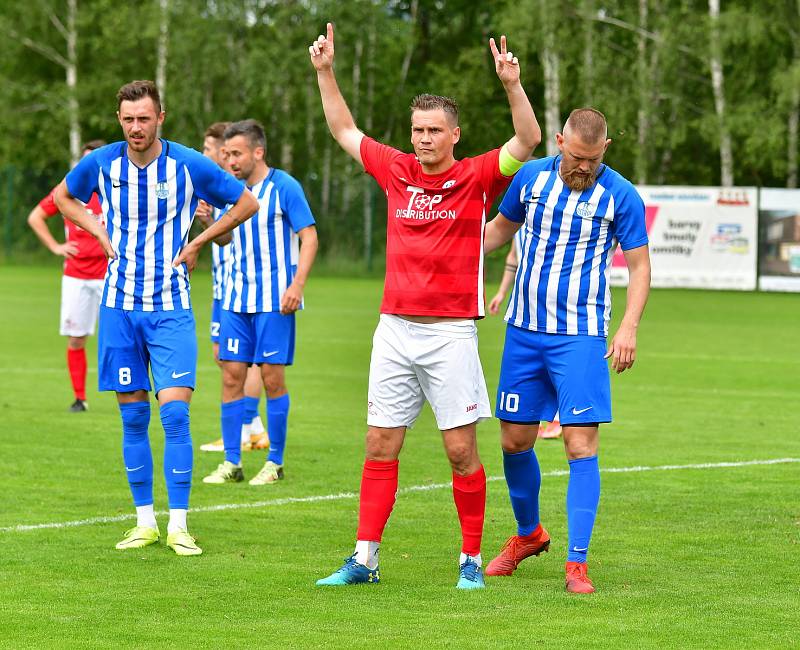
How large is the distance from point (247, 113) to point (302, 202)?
38.5 metres

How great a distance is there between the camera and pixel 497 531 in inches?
330

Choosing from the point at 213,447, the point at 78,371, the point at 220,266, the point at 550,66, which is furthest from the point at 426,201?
the point at 550,66

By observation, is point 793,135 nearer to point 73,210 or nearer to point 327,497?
point 327,497

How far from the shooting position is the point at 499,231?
7238mm

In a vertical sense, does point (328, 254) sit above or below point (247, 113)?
below

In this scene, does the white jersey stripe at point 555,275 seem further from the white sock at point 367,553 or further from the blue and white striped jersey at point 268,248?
the blue and white striped jersey at point 268,248

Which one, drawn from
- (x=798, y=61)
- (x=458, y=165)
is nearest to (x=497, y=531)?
(x=458, y=165)

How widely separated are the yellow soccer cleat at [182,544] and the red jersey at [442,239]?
5.61ft

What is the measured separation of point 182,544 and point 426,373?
→ 65.6 inches

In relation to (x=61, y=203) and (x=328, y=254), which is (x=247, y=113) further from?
(x=61, y=203)

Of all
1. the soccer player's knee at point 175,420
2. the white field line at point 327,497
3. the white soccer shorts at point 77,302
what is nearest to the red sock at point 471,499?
the soccer player's knee at point 175,420

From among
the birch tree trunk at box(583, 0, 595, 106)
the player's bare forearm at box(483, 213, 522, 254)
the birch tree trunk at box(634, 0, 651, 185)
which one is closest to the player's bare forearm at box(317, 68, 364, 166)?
the player's bare forearm at box(483, 213, 522, 254)

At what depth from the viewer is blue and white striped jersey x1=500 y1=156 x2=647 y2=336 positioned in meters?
6.99

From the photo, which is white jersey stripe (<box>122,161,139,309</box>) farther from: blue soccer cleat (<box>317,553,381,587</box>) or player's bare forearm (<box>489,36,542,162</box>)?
player's bare forearm (<box>489,36,542,162</box>)
